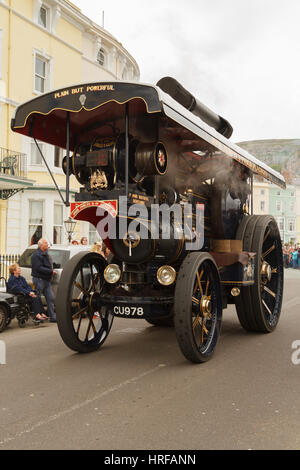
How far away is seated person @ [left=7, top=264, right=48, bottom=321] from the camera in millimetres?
8297

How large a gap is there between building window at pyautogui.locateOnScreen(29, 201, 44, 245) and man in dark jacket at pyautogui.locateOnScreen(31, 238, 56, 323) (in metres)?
9.69

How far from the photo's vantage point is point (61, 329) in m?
5.27

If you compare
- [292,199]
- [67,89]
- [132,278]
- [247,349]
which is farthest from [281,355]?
[292,199]

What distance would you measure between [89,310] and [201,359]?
5.03 ft

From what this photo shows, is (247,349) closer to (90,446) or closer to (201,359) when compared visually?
(201,359)

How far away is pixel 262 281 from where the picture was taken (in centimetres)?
709

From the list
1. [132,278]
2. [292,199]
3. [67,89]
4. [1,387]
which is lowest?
[1,387]

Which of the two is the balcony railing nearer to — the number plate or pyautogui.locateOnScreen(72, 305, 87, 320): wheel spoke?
pyautogui.locateOnScreen(72, 305, 87, 320): wheel spoke

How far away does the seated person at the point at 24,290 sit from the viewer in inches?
327

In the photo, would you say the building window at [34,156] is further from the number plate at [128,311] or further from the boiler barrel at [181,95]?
the number plate at [128,311]

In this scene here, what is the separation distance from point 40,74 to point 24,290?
43.8ft

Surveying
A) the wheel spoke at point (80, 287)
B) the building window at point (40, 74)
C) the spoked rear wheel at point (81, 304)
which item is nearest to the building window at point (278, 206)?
the building window at point (40, 74)

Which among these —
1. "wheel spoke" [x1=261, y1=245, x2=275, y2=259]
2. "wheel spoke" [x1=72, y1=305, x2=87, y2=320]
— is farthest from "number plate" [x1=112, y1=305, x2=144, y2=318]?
"wheel spoke" [x1=261, y1=245, x2=275, y2=259]
